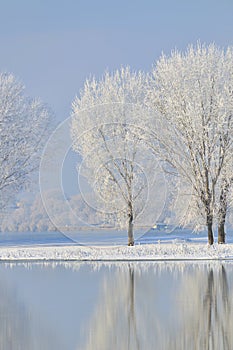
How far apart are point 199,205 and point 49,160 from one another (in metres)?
7.44

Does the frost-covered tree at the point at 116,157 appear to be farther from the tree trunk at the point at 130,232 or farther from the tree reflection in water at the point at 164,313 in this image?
the tree reflection in water at the point at 164,313

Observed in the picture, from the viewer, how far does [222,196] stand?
103 ft

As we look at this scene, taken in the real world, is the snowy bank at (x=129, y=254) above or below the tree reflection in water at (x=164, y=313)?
above

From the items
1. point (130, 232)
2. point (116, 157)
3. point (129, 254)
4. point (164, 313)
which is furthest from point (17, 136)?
point (164, 313)

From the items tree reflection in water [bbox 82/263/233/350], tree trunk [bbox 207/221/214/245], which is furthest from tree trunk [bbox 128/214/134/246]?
tree reflection in water [bbox 82/263/233/350]

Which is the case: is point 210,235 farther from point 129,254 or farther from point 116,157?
point 129,254

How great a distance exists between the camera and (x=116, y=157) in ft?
100

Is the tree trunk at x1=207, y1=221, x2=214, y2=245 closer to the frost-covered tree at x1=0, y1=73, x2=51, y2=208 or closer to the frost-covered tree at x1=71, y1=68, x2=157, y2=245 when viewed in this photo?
the frost-covered tree at x1=71, y1=68, x2=157, y2=245

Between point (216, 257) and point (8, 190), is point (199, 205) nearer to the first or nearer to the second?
point (216, 257)

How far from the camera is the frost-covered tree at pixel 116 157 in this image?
29734mm

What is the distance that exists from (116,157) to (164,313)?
64.3ft

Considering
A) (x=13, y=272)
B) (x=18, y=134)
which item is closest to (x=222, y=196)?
(x=18, y=134)

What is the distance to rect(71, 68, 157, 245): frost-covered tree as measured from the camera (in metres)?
29.7

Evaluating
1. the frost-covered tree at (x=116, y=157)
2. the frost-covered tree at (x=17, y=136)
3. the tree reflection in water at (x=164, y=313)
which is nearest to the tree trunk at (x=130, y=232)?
the frost-covered tree at (x=116, y=157)
